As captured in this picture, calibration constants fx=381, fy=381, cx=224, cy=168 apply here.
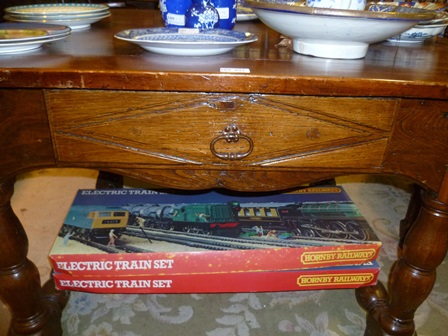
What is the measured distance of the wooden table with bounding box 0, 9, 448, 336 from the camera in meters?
0.46

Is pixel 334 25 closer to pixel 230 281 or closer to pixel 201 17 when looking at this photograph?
pixel 201 17

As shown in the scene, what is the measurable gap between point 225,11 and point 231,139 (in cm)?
32

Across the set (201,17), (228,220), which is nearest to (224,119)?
(201,17)

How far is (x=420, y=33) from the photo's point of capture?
71cm

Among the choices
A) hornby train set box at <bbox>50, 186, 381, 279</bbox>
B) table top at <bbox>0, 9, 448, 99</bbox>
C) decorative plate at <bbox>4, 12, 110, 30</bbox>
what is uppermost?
decorative plate at <bbox>4, 12, 110, 30</bbox>

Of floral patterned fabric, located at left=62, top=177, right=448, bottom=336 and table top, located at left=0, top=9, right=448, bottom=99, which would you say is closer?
table top, located at left=0, top=9, right=448, bottom=99

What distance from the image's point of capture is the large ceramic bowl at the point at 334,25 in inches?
18.5

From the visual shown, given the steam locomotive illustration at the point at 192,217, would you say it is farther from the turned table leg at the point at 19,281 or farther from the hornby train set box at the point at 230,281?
the turned table leg at the point at 19,281

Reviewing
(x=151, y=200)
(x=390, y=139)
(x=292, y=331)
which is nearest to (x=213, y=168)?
(x=390, y=139)

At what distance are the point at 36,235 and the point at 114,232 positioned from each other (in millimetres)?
448

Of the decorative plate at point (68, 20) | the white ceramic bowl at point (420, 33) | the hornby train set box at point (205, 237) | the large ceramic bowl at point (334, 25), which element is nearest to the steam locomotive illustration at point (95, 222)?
the hornby train set box at point (205, 237)

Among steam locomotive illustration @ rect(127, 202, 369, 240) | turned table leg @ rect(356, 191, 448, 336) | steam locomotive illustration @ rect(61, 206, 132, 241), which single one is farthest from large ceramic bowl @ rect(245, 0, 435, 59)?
steam locomotive illustration @ rect(61, 206, 132, 241)

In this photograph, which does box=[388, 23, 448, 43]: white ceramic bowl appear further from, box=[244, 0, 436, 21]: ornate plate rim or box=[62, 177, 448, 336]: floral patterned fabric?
box=[62, 177, 448, 336]: floral patterned fabric

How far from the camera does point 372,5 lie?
2.33ft
